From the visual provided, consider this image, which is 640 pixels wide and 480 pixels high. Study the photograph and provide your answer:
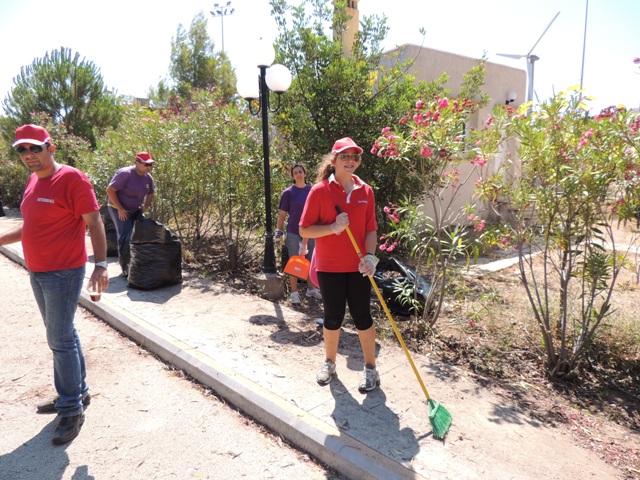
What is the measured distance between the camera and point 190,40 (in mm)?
29109

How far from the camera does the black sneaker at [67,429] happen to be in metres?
2.99

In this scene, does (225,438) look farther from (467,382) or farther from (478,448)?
(467,382)

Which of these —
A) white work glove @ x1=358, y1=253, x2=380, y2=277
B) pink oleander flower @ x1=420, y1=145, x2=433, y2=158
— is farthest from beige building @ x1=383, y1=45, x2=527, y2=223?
white work glove @ x1=358, y1=253, x2=380, y2=277

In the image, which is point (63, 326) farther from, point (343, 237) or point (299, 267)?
point (299, 267)

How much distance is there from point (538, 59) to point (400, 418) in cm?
1364

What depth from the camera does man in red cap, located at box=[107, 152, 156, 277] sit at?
248 inches

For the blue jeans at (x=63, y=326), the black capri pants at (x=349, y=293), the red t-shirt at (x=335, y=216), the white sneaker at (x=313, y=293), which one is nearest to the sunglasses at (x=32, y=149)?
the blue jeans at (x=63, y=326)

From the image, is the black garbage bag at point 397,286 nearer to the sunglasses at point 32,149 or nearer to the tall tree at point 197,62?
the sunglasses at point 32,149

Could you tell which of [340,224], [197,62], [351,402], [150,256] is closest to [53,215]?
[340,224]

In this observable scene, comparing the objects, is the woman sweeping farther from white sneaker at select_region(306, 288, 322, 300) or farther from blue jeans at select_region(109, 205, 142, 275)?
blue jeans at select_region(109, 205, 142, 275)

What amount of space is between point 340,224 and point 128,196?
4.34 metres

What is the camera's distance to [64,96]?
16.1 m

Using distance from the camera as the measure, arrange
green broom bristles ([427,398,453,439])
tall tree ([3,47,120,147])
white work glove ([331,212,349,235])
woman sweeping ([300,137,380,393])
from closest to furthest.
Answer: green broom bristles ([427,398,453,439]) < white work glove ([331,212,349,235]) < woman sweeping ([300,137,380,393]) < tall tree ([3,47,120,147])

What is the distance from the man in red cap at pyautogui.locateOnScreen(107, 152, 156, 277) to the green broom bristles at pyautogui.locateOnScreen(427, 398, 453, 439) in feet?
16.4
